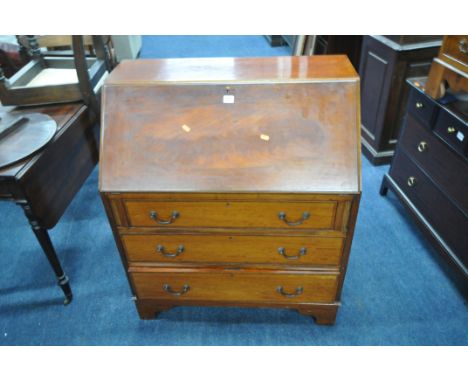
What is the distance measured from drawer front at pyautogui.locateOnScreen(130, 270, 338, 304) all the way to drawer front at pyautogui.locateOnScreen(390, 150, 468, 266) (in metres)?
0.78

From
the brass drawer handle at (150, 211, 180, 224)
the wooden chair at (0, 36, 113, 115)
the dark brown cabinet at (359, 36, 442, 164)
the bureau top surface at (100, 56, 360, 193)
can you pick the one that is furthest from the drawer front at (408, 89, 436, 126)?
the wooden chair at (0, 36, 113, 115)

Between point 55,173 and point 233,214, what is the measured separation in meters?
0.94

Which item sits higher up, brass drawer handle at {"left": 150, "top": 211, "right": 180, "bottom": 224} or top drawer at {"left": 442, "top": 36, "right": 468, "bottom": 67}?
top drawer at {"left": 442, "top": 36, "right": 468, "bottom": 67}

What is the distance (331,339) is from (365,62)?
2153 mm

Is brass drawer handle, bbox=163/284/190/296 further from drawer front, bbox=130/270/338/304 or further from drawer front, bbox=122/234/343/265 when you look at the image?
drawer front, bbox=122/234/343/265

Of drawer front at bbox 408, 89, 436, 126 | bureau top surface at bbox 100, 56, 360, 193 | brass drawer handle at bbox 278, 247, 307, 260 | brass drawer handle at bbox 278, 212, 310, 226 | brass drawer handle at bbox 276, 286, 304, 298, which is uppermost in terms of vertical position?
bureau top surface at bbox 100, 56, 360, 193

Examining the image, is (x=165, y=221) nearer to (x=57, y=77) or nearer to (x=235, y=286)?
(x=235, y=286)

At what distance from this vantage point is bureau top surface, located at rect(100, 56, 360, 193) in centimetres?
127

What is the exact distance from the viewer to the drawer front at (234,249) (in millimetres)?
1447

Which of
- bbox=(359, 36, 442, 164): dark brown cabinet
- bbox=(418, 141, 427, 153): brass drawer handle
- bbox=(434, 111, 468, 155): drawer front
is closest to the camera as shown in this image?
bbox=(434, 111, 468, 155): drawer front

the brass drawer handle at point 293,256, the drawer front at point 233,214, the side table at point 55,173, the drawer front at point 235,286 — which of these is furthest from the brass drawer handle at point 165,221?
the side table at point 55,173

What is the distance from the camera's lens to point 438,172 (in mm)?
1956

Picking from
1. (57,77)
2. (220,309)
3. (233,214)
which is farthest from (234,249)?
(57,77)

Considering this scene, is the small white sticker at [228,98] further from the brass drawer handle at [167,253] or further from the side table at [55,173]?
the side table at [55,173]
